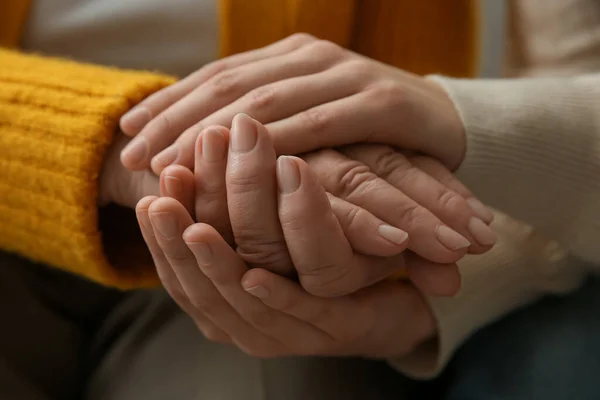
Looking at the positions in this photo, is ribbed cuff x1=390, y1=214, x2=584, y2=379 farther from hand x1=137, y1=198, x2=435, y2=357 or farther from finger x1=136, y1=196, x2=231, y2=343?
finger x1=136, y1=196, x2=231, y2=343

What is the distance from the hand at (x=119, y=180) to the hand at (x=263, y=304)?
0.21 ft

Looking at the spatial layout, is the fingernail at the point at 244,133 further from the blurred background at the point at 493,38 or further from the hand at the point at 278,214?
the blurred background at the point at 493,38

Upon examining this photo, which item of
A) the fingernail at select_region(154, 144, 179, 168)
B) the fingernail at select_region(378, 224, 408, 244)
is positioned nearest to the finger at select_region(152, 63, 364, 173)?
the fingernail at select_region(154, 144, 179, 168)

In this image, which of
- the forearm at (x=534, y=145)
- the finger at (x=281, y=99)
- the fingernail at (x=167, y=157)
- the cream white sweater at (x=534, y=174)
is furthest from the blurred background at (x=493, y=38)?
the fingernail at (x=167, y=157)

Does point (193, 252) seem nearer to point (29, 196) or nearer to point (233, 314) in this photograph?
point (233, 314)

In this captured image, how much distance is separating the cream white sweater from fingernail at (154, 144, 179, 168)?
0.69 ft

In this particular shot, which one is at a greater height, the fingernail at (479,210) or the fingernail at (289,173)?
the fingernail at (289,173)

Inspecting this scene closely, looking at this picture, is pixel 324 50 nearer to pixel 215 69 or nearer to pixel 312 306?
pixel 215 69

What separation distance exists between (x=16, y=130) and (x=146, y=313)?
212mm

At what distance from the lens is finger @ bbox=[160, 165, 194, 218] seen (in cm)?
37

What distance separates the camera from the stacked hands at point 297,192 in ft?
1.17

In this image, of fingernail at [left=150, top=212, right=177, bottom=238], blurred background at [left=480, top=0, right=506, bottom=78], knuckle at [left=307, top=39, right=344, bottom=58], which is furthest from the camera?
blurred background at [left=480, top=0, right=506, bottom=78]

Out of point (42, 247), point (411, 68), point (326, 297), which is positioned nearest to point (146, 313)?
point (42, 247)

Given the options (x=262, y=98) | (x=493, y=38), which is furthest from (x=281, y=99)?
(x=493, y=38)
